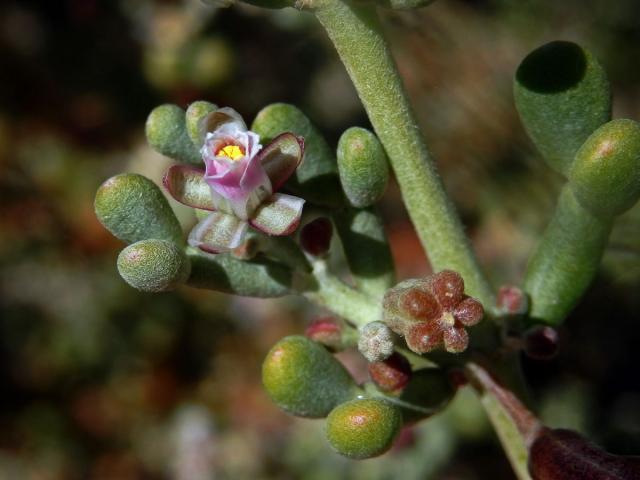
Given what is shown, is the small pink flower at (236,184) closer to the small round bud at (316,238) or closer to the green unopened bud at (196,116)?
the green unopened bud at (196,116)

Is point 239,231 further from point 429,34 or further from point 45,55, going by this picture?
point 45,55

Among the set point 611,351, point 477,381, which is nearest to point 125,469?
point 611,351

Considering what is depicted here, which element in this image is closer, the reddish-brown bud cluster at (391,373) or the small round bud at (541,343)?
the reddish-brown bud cluster at (391,373)

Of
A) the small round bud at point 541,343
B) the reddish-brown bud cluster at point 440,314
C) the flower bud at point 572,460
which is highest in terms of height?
the reddish-brown bud cluster at point 440,314

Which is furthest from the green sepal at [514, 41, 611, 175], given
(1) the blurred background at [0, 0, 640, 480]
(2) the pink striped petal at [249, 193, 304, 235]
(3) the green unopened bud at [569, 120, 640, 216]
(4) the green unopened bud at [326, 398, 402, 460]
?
(1) the blurred background at [0, 0, 640, 480]

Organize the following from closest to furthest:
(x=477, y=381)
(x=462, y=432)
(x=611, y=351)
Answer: (x=477, y=381) < (x=462, y=432) < (x=611, y=351)

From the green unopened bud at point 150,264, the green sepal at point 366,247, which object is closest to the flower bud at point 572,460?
the green sepal at point 366,247
